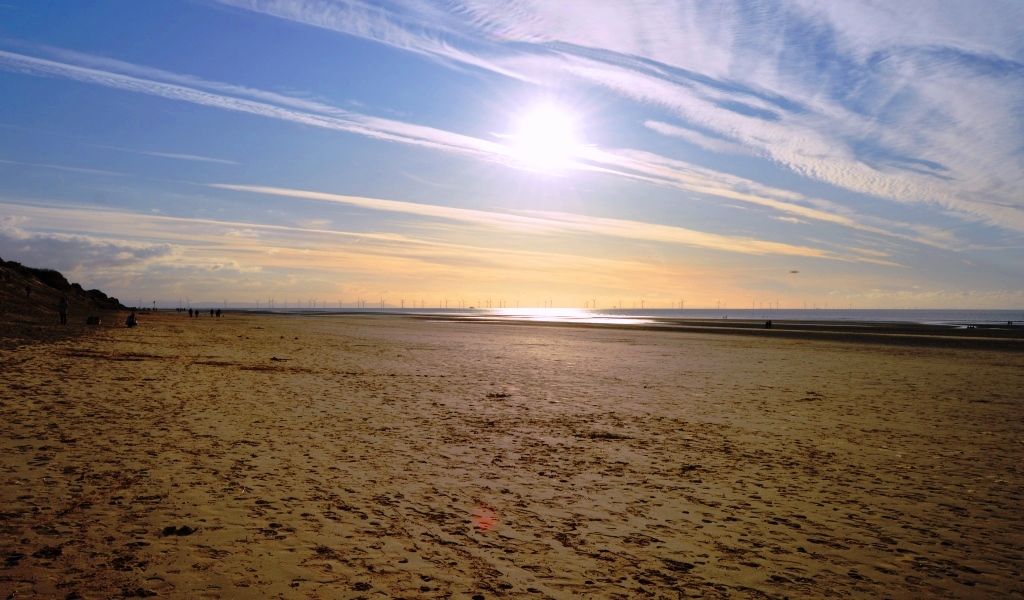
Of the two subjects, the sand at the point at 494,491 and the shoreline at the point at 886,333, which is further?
the shoreline at the point at 886,333

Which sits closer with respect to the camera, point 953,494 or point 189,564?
point 189,564

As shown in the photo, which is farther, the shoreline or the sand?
the shoreline

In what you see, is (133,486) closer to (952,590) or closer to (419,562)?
(419,562)

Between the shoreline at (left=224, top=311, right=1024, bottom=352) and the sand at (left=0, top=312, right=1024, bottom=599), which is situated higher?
the shoreline at (left=224, top=311, right=1024, bottom=352)

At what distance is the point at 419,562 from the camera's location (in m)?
6.30

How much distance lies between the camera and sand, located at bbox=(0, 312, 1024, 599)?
A: 6016mm

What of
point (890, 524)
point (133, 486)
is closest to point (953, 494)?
point (890, 524)

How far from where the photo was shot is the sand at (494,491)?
6016 millimetres

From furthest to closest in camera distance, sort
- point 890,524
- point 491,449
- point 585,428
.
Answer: point 585,428 → point 491,449 → point 890,524

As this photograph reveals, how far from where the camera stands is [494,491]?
29.3 ft

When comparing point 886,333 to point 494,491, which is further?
point 886,333

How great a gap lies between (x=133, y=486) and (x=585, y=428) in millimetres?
8731

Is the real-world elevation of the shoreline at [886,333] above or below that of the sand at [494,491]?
above

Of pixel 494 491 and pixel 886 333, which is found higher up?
pixel 886 333
